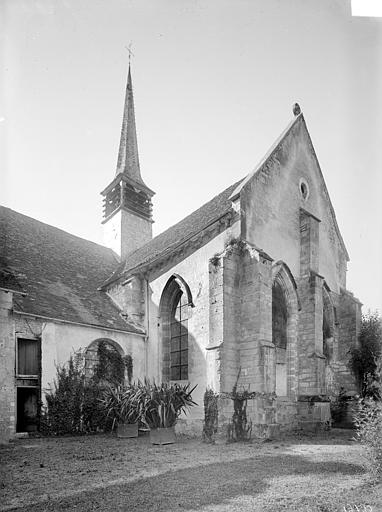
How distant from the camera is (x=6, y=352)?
11062 millimetres

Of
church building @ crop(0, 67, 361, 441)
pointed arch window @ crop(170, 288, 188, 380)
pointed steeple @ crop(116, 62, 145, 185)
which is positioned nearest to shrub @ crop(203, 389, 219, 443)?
church building @ crop(0, 67, 361, 441)

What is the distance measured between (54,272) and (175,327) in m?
5.31

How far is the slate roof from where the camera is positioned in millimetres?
13266

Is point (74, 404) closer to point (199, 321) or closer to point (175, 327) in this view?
point (175, 327)

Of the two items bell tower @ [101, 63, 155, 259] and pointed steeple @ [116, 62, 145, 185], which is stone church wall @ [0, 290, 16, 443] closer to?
bell tower @ [101, 63, 155, 259]

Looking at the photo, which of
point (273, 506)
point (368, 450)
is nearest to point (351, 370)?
point (368, 450)

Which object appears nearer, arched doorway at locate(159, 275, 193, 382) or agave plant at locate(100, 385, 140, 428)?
agave plant at locate(100, 385, 140, 428)

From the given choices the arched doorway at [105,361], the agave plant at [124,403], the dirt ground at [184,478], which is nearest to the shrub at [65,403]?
the arched doorway at [105,361]

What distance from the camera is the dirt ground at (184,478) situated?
5160mm

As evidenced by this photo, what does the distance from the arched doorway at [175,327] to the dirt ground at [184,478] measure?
4161 mm

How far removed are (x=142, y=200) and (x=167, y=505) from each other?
2059 cm

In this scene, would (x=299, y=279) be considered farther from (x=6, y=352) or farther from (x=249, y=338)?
(x=6, y=352)

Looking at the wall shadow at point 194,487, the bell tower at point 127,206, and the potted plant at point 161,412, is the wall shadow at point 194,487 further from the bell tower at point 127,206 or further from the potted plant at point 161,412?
the bell tower at point 127,206

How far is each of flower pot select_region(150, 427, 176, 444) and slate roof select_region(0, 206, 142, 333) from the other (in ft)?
15.4
